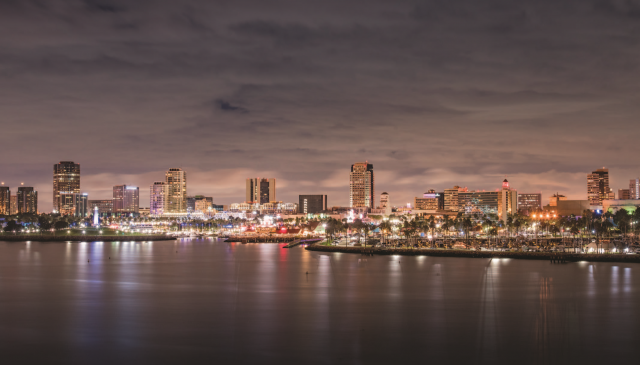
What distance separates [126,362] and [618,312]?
97.2 ft

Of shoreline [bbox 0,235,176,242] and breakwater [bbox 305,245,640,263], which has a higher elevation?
breakwater [bbox 305,245,640,263]

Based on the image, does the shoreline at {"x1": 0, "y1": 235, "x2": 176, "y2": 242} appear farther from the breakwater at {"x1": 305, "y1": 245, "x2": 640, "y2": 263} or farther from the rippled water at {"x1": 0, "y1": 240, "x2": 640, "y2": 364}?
the rippled water at {"x1": 0, "y1": 240, "x2": 640, "y2": 364}

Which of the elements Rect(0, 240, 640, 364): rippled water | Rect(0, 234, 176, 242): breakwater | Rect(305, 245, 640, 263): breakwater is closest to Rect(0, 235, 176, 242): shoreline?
Rect(0, 234, 176, 242): breakwater

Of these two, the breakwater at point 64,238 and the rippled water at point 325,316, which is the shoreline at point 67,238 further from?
the rippled water at point 325,316

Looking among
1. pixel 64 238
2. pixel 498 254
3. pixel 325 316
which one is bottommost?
pixel 64 238

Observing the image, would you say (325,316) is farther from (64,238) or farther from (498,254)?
(64,238)

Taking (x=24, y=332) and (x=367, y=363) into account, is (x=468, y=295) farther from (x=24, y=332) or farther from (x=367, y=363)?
(x=24, y=332)

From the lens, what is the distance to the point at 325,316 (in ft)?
117

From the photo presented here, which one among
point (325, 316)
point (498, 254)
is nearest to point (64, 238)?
point (498, 254)

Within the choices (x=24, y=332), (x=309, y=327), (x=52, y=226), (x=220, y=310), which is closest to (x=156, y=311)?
(x=220, y=310)

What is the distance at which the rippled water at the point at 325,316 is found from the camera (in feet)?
88.7

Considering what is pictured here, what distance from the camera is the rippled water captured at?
27047 millimetres

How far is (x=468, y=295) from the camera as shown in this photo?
43.5 m

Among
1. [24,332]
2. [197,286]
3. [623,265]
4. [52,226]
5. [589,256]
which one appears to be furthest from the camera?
[52,226]
